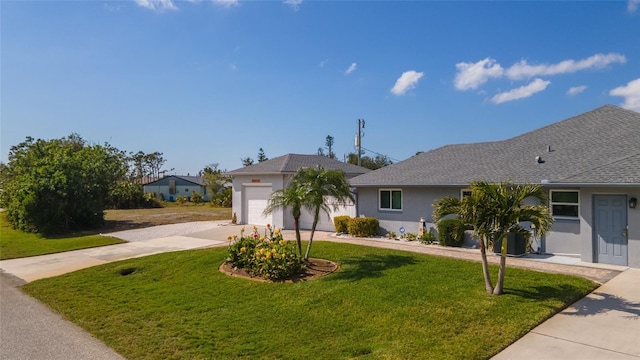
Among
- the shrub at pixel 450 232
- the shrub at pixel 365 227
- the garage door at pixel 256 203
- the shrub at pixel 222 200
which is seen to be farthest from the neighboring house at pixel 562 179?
the shrub at pixel 222 200

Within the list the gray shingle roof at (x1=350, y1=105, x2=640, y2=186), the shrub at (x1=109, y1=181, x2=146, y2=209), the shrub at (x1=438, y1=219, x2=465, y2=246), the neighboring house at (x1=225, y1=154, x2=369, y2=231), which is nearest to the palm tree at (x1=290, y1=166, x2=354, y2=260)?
the shrub at (x1=438, y1=219, x2=465, y2=246)

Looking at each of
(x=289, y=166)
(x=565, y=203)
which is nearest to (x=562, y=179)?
(x=565, y=203)

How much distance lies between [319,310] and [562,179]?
867 centimetres

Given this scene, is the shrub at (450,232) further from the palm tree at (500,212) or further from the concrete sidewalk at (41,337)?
the concrete sidewalk at (41,337)

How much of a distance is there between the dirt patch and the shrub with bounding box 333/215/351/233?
6771mm

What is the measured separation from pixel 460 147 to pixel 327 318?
14935 millimetres

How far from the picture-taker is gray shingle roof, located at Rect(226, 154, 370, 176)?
21.1m

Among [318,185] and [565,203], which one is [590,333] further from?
[565,203]

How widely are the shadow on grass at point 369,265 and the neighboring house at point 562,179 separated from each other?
3753 mm

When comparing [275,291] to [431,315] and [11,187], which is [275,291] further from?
[11,187]

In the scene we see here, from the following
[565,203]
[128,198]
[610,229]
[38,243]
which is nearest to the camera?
[610,229]

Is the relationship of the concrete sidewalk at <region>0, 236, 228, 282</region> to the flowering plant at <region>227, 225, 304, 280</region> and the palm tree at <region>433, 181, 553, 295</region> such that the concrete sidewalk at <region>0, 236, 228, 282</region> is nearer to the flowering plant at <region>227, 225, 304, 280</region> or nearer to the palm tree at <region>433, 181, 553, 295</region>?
the flowering plant at <region>227, 225, 304, 280</region>

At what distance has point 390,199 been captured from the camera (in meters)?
17.0

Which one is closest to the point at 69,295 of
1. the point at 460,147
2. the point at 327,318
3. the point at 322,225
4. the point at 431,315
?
the point at 327,318
